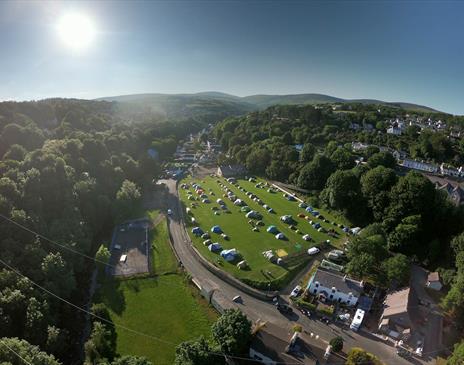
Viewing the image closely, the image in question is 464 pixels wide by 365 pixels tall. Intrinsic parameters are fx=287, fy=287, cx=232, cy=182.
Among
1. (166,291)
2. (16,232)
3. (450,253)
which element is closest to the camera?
(16,232)

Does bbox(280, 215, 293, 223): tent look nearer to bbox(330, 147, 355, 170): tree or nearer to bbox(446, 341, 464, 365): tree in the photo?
bbox(330, 147, 355, 170): tree

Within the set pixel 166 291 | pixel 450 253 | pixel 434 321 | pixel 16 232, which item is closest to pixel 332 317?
pixel 434 321

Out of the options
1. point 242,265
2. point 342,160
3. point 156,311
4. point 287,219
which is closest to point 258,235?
point 287,219

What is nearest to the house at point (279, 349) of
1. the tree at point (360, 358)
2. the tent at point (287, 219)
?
the tree at point (360, 358)

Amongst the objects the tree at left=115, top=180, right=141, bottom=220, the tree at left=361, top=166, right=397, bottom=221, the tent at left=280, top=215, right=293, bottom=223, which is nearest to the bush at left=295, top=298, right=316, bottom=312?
the tent at left=280, top=215, right=293, bottom=223

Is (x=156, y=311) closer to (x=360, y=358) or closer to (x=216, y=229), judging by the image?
(x=216, y=229)

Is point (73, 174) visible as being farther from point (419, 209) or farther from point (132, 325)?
point (419, 209)
